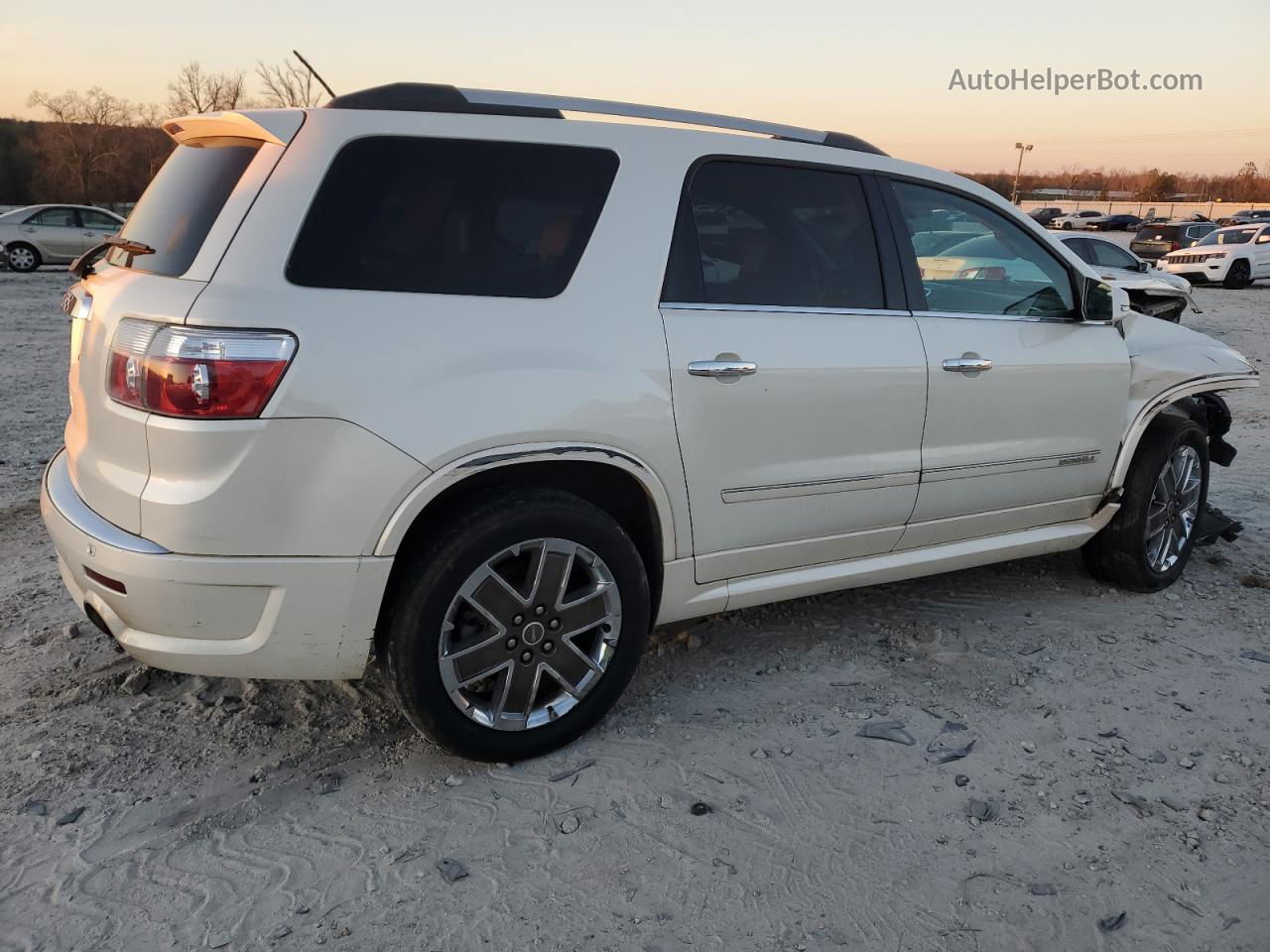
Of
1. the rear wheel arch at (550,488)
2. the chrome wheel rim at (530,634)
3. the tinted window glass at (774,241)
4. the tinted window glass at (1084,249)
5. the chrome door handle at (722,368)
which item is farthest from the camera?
the tinted window glass at (1084,249)

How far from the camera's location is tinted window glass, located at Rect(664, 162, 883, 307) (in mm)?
3264

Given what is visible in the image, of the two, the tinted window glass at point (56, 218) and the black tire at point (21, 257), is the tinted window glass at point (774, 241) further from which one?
the black tire at point (21, 257)

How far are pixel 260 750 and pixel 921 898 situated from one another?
2.02 meters

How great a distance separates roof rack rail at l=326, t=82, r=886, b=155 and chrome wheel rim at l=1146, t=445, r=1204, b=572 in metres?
2.30

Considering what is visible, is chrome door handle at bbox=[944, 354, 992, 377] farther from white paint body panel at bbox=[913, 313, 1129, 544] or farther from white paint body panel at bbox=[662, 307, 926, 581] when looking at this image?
white paint body panel at bbox=[662, 307, 926, 581]

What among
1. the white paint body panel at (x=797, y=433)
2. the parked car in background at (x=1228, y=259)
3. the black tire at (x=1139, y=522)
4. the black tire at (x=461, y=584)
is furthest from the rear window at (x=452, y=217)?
the parked car in background at (x=1228, y=259)

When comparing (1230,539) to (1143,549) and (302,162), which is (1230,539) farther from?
(302,162)

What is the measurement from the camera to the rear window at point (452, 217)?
8.87 ft

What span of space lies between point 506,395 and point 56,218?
67.7 ft

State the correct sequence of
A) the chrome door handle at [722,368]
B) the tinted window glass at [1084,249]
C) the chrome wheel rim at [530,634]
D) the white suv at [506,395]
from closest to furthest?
the white suv at [506,395]
the chrome wheel rim at [530,634]
the chrome door handle at [722,368]
the tinted window glass at [1084,249]

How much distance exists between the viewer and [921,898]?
8.40ft

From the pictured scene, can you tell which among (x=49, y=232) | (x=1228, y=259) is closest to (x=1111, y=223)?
(x=1228, y=259)

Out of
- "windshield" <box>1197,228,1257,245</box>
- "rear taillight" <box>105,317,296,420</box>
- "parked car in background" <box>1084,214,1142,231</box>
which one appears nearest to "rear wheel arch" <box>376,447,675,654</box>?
"rear taillight" <box>105,317,296,420</box>

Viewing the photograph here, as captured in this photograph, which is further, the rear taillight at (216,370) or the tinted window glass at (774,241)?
the tinted window glass at (774,241)
